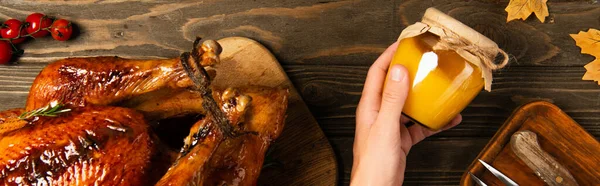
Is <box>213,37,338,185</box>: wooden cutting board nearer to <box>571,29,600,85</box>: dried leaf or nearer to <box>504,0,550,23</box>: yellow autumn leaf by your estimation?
<box>504,0,550,23</box>: yellow autumn leaf

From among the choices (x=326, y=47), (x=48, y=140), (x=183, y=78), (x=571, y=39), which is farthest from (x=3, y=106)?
(x=571, y=39)

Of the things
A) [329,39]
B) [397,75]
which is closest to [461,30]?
[397,75]

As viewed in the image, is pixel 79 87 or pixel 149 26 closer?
pixel 79 87

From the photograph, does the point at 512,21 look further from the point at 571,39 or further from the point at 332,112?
the point at 332,112

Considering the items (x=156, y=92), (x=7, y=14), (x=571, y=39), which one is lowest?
(x=571, y=39)

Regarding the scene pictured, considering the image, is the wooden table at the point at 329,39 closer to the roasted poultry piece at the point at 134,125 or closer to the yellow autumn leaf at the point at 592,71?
the yellow autumn leaf at the point at 592,71

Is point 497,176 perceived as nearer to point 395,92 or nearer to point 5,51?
point 395,92
